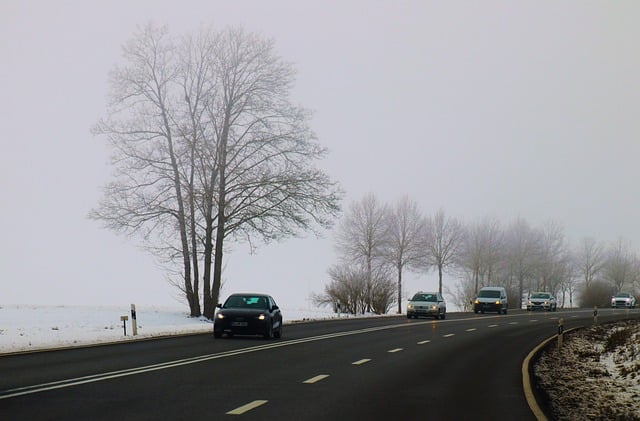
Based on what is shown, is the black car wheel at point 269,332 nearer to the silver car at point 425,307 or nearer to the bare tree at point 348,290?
the silver car at point 425,307

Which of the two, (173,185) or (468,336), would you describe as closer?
(468,336)

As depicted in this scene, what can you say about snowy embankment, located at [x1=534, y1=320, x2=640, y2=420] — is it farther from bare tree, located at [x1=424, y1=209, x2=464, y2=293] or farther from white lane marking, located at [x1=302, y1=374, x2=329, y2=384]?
bare tree, located at [x1=424, y1=209, x2=464, y2=293]

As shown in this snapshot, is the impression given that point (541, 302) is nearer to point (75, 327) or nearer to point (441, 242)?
point (441, 242)

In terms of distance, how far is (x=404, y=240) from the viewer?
77812 millimetres

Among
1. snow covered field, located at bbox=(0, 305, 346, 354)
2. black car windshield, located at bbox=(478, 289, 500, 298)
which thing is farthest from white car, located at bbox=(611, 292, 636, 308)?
snow covered field, located at bbox=(0, 305, 346, 354)

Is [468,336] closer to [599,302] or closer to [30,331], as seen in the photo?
[30,331]

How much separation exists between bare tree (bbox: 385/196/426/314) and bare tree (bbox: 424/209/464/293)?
4.73m

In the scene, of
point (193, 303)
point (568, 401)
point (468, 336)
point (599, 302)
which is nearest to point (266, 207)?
point (193, 303)

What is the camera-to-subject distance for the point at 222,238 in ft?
129

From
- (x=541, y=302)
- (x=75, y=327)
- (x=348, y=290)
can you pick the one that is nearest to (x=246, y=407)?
(x=75, y=327)

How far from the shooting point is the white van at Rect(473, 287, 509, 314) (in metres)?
58.5

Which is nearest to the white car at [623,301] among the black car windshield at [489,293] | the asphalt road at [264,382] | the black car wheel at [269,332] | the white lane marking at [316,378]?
the black car windshield at [489,293]

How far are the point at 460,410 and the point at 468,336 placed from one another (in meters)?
19.9

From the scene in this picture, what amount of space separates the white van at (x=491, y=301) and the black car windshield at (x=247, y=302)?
35729 mm
